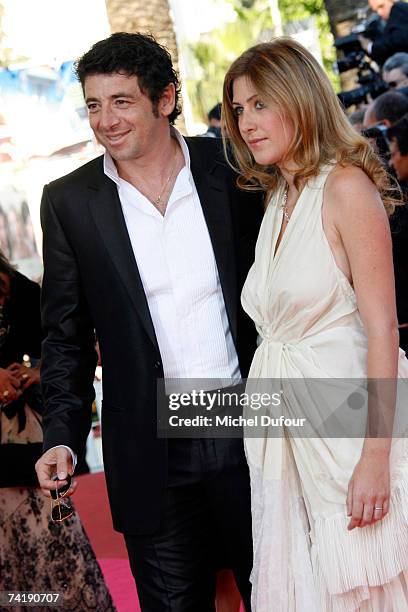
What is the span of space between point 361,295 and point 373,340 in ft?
0.36

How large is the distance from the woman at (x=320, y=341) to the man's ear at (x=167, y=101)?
33 cm

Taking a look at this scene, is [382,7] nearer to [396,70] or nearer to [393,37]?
[393,37]

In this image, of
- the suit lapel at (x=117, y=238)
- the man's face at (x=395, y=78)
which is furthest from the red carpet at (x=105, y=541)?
the man's face at (x=395, y=78)

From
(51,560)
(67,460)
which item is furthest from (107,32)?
(67,460)

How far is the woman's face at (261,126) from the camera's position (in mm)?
2545

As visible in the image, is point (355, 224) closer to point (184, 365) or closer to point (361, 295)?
point (361, 295)

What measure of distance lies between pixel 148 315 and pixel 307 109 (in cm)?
70

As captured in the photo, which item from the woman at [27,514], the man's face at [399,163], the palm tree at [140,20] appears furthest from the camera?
the palm tree at [140,20]

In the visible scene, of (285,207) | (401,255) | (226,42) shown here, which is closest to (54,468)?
(285,207)

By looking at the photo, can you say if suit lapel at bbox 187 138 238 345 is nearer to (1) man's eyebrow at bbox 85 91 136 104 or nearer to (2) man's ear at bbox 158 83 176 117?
(2) man's ear at bbox 158 83 176 117

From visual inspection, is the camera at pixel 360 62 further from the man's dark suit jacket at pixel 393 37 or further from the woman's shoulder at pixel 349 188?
the woman's shoulder at pixel 349 188

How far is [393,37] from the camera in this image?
6.46 m

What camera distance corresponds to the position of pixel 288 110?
8.26ft

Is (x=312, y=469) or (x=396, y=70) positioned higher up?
(x=396, y=70)
